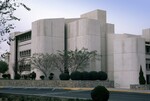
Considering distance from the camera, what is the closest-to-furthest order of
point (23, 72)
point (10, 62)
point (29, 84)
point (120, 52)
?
point (29, 84)
point (120, 52)
point (23, 72)
point (10, 62)

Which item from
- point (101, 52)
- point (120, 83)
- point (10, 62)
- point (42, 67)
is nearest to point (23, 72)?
point (10, 62)

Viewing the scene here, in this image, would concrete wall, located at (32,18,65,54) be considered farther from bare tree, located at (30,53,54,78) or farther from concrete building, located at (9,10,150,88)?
bare tree, located at (30,53,54,78)

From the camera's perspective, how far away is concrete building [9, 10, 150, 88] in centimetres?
4944

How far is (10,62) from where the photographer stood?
72.8 metres

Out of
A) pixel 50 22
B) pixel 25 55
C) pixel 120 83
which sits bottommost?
pixel 120 83

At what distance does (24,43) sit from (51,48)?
42.9 feet

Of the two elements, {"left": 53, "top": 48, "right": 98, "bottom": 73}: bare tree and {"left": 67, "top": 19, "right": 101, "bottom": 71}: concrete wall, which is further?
{"left": 67, "top": 19, "right": 101, "bottom": 71}: concrete wall

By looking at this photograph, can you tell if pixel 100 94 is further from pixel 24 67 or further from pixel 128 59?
pixel 24 67

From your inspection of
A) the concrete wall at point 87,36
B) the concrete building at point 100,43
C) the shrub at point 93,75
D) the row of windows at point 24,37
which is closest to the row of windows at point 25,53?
the row of windows at point 24,37

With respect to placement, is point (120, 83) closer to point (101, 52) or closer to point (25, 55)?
point (101, 52)

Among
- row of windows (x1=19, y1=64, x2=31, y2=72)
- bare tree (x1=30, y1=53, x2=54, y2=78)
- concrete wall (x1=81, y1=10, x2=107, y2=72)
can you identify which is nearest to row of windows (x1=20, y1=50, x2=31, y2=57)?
row of windows (x1=19, y1=64, x2=31, y2=72)

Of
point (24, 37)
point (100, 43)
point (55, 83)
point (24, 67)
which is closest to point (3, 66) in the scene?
point (24, 67)

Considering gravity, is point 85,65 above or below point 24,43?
below

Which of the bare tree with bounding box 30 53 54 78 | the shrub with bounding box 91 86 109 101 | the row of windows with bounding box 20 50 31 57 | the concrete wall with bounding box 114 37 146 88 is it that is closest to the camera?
the shrub with bounding box 91 86 109 101
